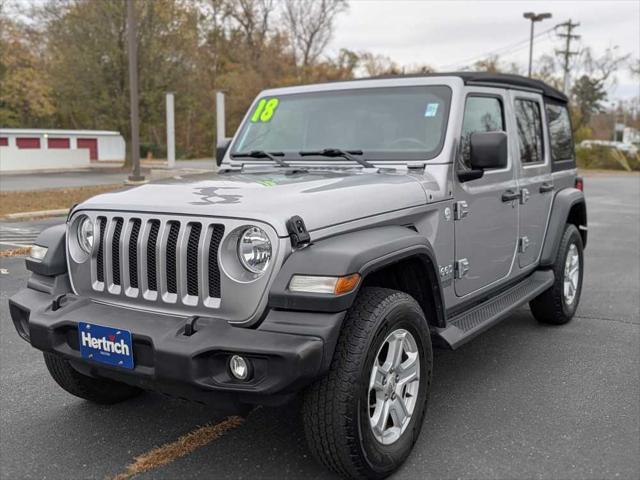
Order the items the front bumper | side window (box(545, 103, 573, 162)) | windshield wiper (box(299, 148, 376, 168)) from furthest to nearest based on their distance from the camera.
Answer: side window (box(545, 103, 573, 162))
windshield wiper (box(299, 148, 376, 168))
the front bumper

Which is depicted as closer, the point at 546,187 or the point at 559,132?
the point at 546,187

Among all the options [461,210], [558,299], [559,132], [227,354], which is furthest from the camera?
[559,132]

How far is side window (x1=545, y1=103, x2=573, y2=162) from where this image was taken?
5.43 metres

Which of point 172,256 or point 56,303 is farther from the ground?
point 172,256

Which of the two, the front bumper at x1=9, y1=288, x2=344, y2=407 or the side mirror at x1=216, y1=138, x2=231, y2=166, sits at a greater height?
the side mirror at x1=216, y1=138, x2=231, y2=166

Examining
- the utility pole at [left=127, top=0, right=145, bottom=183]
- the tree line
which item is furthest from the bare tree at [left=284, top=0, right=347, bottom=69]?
the utility pole at [left=127, top=0, right=145, bottom=183]

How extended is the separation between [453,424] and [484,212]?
133 centimetres

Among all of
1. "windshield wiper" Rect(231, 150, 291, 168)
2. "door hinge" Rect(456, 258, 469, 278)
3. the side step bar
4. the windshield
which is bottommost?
the side step bar

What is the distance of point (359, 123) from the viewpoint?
13.6ft

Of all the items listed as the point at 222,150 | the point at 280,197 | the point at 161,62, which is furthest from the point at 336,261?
the point at 161,62

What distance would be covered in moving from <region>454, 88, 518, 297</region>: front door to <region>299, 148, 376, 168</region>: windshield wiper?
0.55 metres

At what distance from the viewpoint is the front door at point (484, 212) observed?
3.86 meters

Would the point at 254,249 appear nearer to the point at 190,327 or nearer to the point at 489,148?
the point at 190,327

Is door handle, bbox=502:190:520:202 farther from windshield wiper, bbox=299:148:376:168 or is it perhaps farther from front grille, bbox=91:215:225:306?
front grille, bbox=91:215:225:306
